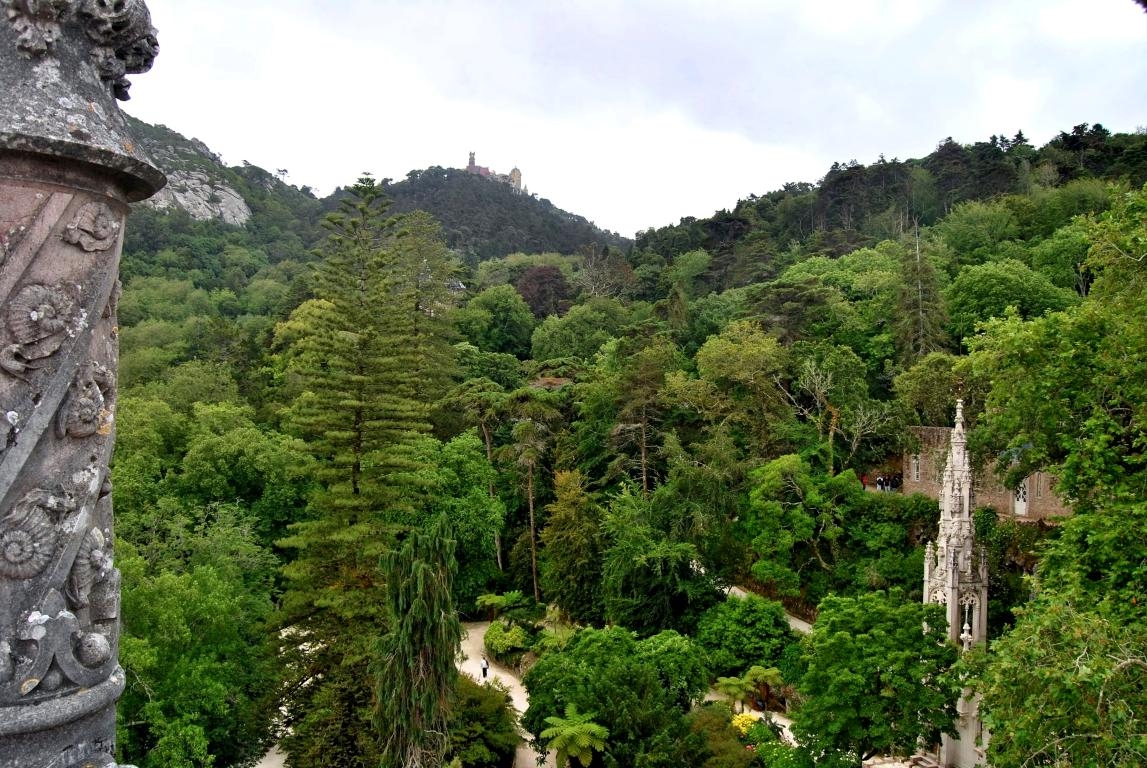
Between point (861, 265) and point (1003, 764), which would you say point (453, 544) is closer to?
point (1003, 764)

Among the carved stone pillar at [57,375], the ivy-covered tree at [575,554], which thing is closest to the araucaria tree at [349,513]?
the ivy-covered tree at [575,554]

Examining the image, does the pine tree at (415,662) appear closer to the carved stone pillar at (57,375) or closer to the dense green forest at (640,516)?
the dense green forest at (640,516)

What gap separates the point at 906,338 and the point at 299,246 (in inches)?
2326

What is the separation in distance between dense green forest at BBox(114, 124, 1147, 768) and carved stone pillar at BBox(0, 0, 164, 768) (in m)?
6.58

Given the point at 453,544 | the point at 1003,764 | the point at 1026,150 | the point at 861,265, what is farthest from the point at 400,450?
the point at 1026,150

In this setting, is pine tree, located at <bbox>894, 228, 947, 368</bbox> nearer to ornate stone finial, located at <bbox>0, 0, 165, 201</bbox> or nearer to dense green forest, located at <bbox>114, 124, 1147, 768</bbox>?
dense green forest, located at <bbox>114, 124, 1147, 768</bbox>

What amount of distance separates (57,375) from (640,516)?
60.0 ft

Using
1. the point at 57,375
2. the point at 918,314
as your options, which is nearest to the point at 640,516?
the point at 918,314

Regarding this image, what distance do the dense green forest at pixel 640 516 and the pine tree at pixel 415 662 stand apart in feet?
0.15

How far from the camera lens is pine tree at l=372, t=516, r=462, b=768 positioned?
1061 centimetres

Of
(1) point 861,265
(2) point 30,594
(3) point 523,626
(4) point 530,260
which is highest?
(4) point 530,260

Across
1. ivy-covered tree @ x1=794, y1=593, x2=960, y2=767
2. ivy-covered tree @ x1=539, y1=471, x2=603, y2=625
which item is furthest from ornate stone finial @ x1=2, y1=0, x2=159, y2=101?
ivy-covered tree @ x1=539, y1=471, x2=603, y2=625

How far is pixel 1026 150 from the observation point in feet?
174

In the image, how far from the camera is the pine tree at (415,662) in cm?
1061
